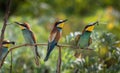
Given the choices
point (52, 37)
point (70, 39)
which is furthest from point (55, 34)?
point (70, 39)

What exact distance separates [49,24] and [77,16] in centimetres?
180

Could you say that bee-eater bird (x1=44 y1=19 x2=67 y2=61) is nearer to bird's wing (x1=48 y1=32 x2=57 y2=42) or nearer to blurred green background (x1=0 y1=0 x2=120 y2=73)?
bird's wing (x1=48 y1=32 x2=57 y2=42)

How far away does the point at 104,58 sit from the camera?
344cm

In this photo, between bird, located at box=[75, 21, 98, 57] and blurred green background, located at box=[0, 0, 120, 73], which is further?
blurred green background, located at box=[0, 0, 120, 73]

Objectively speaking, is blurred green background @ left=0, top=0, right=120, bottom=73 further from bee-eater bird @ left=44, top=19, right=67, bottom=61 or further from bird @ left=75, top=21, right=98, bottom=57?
bee-eater bird @ left=44, top=19, right=67, bottom=61

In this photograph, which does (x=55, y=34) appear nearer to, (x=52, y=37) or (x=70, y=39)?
(x=52, y=37)

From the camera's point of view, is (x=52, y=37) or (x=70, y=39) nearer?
(x=52, y=37)

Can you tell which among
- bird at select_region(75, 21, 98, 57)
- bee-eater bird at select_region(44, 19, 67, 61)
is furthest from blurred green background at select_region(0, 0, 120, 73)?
bee-eater bird at select_region(44, 19, 67, 61)

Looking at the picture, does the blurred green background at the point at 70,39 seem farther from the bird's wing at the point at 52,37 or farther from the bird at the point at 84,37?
the bird's wing at the point at 52,37

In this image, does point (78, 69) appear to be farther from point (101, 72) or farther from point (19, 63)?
point (19, 63)

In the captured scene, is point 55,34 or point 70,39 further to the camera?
point 70,39

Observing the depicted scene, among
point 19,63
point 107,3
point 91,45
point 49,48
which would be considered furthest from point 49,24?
point 49,48

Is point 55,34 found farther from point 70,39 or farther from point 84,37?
point 70,39

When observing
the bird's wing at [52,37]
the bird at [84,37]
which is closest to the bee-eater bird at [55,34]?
the bird's wing at [52,37]
